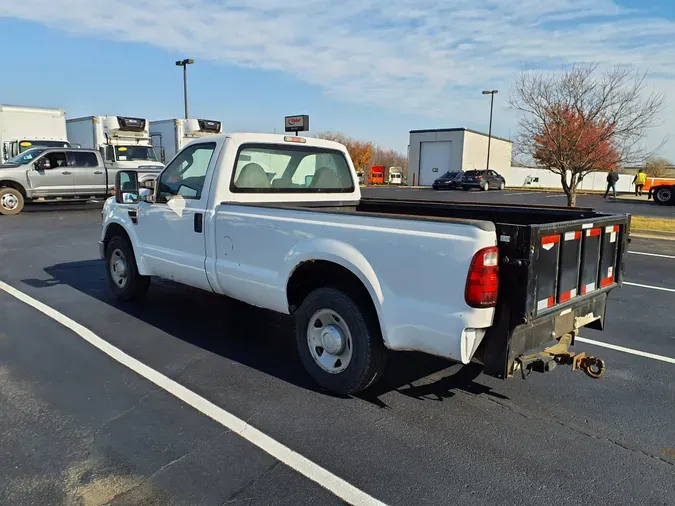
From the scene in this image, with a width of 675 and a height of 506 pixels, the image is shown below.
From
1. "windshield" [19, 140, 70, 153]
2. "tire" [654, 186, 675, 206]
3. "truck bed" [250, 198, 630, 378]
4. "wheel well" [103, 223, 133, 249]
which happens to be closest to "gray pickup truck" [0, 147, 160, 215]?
"windshield" [19, 140, 70, 153]

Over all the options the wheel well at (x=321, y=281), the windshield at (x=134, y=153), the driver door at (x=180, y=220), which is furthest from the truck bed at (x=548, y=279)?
the windshield at (x=134, y=153)

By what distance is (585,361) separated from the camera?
366cm

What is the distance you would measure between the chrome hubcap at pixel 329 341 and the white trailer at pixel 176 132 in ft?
60.8

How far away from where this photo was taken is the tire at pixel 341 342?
3660mm

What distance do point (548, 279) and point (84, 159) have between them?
17.7 meters

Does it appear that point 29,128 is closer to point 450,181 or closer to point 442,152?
point 450,181

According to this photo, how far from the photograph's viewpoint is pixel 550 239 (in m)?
3.16

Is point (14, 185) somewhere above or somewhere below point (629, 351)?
above

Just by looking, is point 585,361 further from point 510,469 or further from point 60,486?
point 60,486

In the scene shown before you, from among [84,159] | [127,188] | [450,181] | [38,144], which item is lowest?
[450,181]

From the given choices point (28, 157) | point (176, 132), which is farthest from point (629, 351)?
point (176, 132)

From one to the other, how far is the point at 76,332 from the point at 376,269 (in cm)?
340

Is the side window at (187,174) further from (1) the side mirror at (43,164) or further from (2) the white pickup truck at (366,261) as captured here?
(1) the side mirror at (43,164)

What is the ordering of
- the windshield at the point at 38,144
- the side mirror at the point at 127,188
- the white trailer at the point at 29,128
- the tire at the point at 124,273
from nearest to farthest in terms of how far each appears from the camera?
the side mirror at the point at 127,188, the tire at the point at 124,273, the windshield at the point at 38,144, the white trailer at the point at 29,128
